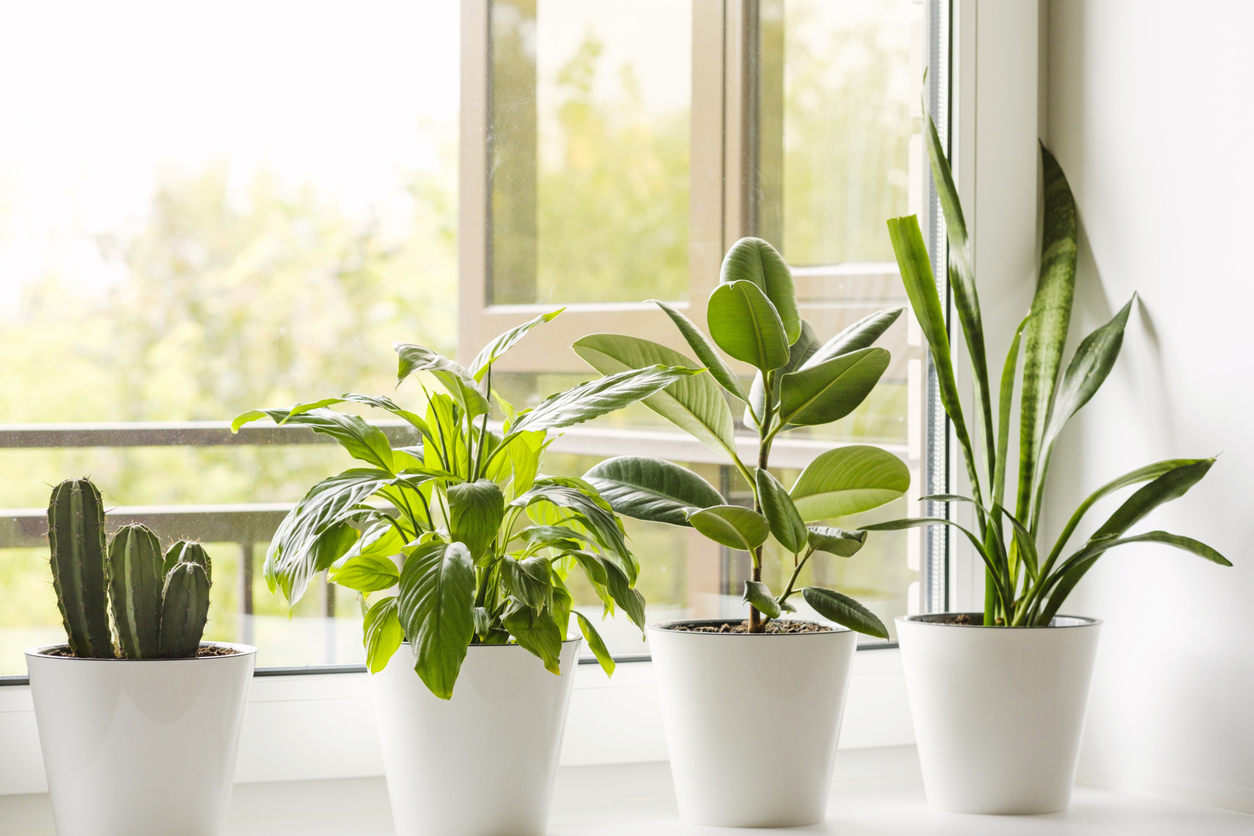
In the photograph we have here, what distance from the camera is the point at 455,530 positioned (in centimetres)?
90

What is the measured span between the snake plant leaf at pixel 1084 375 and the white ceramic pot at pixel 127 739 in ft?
2.86

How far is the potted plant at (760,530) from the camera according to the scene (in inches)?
41.9

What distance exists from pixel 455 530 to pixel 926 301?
1.97ft

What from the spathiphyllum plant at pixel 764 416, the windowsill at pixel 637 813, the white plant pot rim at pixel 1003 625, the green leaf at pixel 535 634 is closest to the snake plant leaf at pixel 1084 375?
the white plant pot rim at pixel 1003 625

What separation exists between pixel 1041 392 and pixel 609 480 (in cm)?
51

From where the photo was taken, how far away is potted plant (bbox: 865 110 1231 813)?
1133 mm

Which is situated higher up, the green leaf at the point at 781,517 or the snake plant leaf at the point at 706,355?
the snake plant leaf at the point at 706,355

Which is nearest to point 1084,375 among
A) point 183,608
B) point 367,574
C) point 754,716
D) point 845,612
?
point 845,612

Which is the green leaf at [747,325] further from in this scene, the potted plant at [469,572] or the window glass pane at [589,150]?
the window glass pane at [589,150]

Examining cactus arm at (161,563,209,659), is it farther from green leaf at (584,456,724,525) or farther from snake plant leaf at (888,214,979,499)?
snake plant leaf at (888,214,979,499)

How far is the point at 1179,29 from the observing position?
1.26 m

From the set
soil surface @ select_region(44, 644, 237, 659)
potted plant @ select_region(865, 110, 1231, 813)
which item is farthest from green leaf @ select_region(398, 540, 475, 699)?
potted plant @ select_region(865, 110, 1231, 813)

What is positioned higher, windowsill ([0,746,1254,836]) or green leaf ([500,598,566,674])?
green leaf ([500,598,566,674])

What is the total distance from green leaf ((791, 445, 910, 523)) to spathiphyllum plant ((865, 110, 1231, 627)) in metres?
0.04
